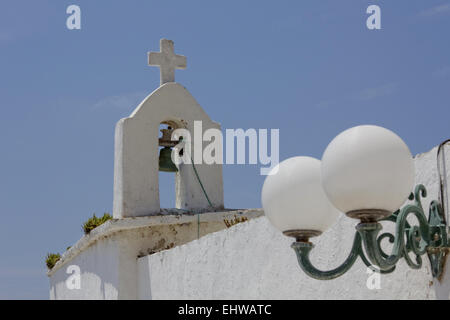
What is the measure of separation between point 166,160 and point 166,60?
1.28 metres

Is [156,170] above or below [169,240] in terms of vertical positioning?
above

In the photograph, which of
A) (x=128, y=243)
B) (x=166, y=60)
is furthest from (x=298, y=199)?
(x=166, y=60)

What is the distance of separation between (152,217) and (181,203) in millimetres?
909

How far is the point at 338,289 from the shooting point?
4.83m

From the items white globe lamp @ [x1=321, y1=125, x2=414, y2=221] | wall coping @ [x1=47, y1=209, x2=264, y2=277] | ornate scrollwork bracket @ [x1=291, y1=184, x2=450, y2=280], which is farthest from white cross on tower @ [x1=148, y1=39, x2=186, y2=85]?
white globe lamp @ [x1=321, y1=125, x2=414, y2=221]

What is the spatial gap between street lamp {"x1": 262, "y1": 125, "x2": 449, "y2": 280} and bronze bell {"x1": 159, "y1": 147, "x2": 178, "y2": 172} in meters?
5.20

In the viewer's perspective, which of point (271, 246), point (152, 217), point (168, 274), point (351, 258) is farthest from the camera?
point (152, 217)

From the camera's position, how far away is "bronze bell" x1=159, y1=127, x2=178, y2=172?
8648 mm

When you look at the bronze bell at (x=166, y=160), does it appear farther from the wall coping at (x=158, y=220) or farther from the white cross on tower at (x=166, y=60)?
the white cross on tower at (x=166, y=60)

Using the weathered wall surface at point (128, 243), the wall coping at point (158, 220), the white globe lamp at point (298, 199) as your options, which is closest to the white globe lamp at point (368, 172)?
the white globe lamp at point (298, 199)

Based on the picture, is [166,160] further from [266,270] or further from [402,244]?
[402,244]
